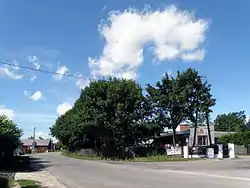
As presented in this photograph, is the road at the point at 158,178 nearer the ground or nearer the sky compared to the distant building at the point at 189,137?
nearer the ground

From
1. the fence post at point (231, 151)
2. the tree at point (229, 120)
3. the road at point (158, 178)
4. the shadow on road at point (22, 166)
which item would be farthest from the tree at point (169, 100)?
the tree at point (229, 120)

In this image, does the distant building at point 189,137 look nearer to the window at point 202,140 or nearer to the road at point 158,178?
the window at point 202,140

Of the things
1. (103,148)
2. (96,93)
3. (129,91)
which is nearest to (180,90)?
(129,91)

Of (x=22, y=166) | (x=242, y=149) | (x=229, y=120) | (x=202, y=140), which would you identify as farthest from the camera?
(x=229, y=120)

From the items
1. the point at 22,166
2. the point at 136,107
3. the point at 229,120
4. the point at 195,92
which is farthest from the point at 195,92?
the point at 229,120

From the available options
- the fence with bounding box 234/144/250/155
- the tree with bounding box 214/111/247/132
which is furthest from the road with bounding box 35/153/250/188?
the tree with bounding box 214/111/247/132

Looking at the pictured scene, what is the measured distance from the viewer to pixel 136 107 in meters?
57.0

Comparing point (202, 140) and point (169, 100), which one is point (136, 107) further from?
point (202, 140)

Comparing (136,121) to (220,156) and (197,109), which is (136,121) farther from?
(220,156)

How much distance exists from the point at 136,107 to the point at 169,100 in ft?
19.7

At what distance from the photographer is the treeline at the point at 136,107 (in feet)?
174

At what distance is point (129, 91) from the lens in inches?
2251

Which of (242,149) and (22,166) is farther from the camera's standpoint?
(242,149)

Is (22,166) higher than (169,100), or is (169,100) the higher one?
(169,100)
